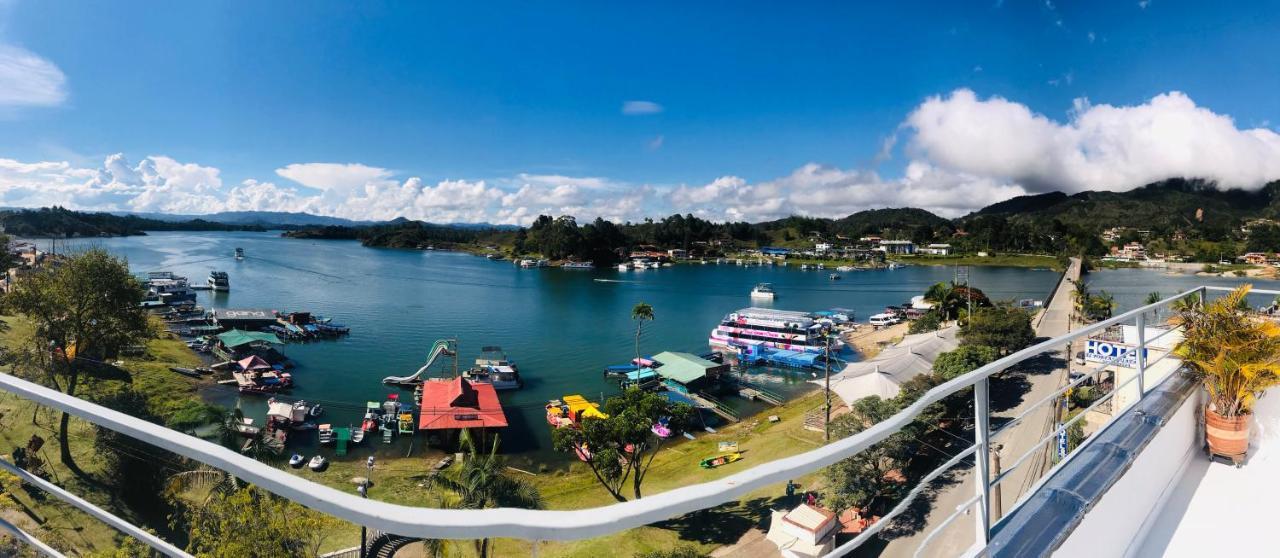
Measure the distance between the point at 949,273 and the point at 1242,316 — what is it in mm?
68306

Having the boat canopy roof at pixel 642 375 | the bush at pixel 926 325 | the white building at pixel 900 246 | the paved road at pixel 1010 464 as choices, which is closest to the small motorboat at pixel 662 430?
the boat canopy roof at pixel 642 375

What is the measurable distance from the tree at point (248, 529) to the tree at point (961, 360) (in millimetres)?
15480

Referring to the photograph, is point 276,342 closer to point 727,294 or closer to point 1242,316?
point 1242,316

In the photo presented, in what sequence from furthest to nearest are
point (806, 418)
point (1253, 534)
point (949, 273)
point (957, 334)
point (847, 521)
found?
point (949, 273) < point (957, 334) < point (806, 418) < point (847, 521) < point (1253, 534)

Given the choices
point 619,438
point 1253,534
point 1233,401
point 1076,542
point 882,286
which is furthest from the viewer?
point 882,286

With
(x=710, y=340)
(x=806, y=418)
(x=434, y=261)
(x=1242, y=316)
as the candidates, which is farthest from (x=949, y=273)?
(x=1242, y=316)

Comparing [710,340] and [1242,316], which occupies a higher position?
[1242,316]

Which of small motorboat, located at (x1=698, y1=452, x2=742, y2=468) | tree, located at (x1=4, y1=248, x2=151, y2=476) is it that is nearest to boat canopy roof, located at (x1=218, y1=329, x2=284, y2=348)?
tree, located at (x1=4, y1=248, x2=151, y2=476)

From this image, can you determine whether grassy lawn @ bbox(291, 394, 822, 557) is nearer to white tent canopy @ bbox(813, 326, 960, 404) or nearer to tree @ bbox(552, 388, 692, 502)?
tree @ bbox(552, 388, 692, 502)

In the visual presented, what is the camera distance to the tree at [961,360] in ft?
51.5

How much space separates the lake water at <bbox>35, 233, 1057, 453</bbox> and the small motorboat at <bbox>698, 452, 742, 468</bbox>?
433cm

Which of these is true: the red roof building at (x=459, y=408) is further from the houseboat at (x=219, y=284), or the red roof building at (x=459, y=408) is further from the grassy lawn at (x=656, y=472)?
the houseboat at (x=219, y=284)

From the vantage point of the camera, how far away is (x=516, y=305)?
38938 millimetres

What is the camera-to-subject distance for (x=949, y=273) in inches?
2467
